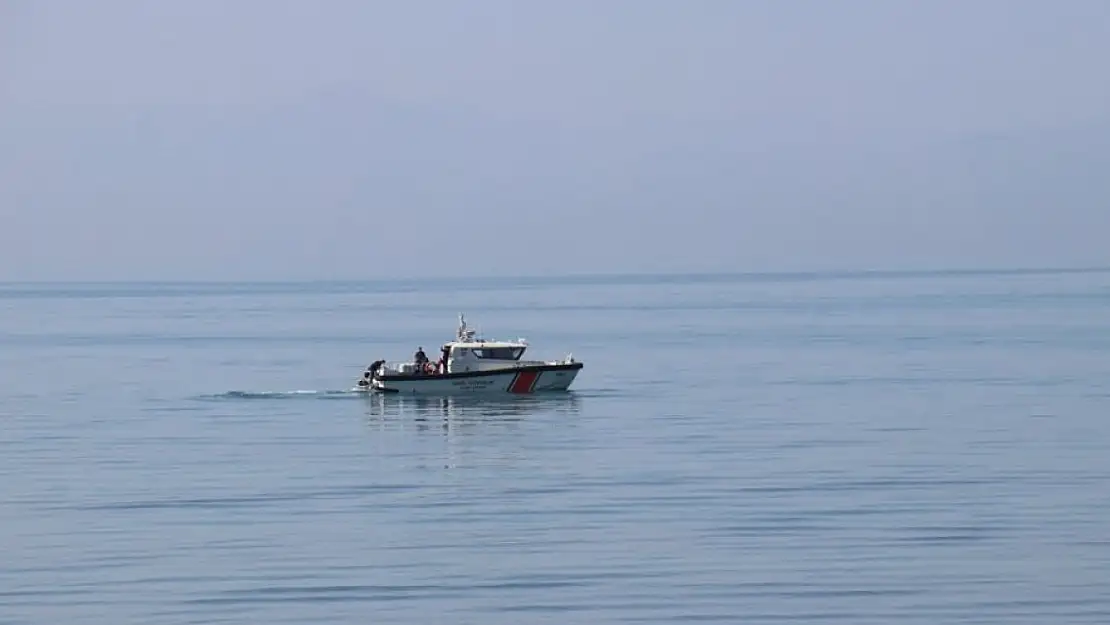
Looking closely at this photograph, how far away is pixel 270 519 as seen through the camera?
4500cm

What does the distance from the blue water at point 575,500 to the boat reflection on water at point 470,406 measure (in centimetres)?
A: 34

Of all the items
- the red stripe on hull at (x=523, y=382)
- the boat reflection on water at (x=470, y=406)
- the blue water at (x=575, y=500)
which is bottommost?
the blue water at (x=575, y=500)

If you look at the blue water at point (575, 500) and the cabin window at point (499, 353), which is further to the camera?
the cabin window at point (499, 353)

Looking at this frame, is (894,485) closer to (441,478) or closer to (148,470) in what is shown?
(441,478)

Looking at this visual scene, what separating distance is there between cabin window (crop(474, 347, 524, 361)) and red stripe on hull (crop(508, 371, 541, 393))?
1151 mm

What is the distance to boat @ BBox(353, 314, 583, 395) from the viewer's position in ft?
266

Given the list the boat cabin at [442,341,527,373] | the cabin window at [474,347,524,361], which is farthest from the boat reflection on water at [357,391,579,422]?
the cabin window at [474,347,524,361]

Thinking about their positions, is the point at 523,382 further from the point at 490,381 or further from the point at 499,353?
the point at 499,353

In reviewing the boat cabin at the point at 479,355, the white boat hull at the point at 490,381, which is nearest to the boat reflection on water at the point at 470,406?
the white boat hull at the point at 490,381

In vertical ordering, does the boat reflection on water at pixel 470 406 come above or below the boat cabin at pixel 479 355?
below

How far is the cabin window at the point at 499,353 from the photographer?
268ft

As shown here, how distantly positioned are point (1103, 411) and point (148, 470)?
1417 inches

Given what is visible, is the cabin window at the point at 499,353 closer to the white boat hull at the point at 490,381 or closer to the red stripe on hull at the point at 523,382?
the white boat hull at the point at 490,381

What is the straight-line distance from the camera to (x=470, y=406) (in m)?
78.5
